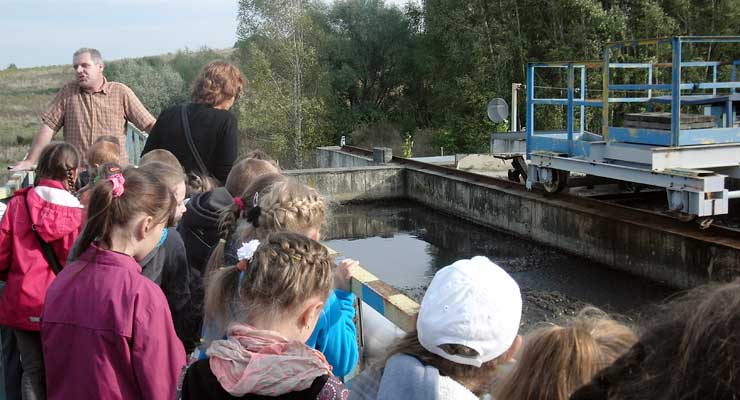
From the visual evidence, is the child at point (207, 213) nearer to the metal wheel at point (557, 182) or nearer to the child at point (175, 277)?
the child at point (175, 277)

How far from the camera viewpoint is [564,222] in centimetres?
1098

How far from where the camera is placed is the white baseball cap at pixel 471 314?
1.73 meters

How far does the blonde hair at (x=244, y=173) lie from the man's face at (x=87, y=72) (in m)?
2.16

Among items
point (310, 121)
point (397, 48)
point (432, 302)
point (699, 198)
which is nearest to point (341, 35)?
point (397, 48)

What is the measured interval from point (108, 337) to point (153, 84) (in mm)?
Answer: 38770

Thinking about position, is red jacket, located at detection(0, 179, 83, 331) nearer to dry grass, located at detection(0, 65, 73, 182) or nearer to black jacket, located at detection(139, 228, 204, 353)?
black jacket, located at detection(139, 228, 204, 353)

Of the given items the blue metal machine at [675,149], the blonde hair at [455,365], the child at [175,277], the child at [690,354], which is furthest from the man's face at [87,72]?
the blue metal machine at [675,149]

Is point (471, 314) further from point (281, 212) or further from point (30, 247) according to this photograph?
point (30, 247)

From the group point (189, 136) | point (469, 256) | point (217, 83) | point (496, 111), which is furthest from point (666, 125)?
point (189, 136)

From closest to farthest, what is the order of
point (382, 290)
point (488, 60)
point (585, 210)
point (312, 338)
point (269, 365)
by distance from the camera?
point (269, 365) < point (312, 338) < point (382, 290) < point (585, 210) < point (488, 60)

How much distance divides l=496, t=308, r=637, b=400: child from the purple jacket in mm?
1227

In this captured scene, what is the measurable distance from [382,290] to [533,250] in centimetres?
903

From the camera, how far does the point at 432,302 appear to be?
179 centimetres

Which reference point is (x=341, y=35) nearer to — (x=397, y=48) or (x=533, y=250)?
(x=397, y=48)
